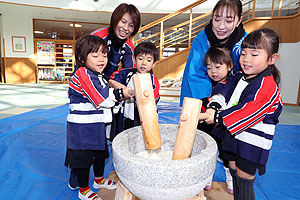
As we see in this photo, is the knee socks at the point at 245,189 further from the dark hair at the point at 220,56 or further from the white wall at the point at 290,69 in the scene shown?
the white wall at the point at 290,69

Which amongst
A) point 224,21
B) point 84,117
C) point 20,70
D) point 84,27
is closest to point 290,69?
point 224,21

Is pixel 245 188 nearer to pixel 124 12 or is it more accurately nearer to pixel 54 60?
pixel 124 12

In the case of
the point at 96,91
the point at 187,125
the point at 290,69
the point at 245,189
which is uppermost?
the point at 290,69

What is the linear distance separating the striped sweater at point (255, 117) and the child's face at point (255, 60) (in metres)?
0.03

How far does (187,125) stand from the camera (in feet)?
2.82

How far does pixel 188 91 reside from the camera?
156 cm

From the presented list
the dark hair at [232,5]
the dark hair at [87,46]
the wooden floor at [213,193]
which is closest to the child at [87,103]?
the dark hair at [87,46]

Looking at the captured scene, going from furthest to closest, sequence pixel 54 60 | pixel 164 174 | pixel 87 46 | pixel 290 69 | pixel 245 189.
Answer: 1. pixel 54 60
2. pixel 290 69
3. pixel 87 46
4. pixel 245 189
5. pixel 164 174

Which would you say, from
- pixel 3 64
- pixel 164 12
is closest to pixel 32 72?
pixel 3 64

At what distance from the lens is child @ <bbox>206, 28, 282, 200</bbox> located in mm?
976

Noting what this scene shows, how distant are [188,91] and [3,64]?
10.1 metres

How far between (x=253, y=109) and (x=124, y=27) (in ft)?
3.74

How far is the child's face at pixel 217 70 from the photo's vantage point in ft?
4.53

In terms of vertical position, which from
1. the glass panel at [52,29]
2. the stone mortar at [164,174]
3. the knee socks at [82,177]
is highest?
the glass panel at [52,29]
